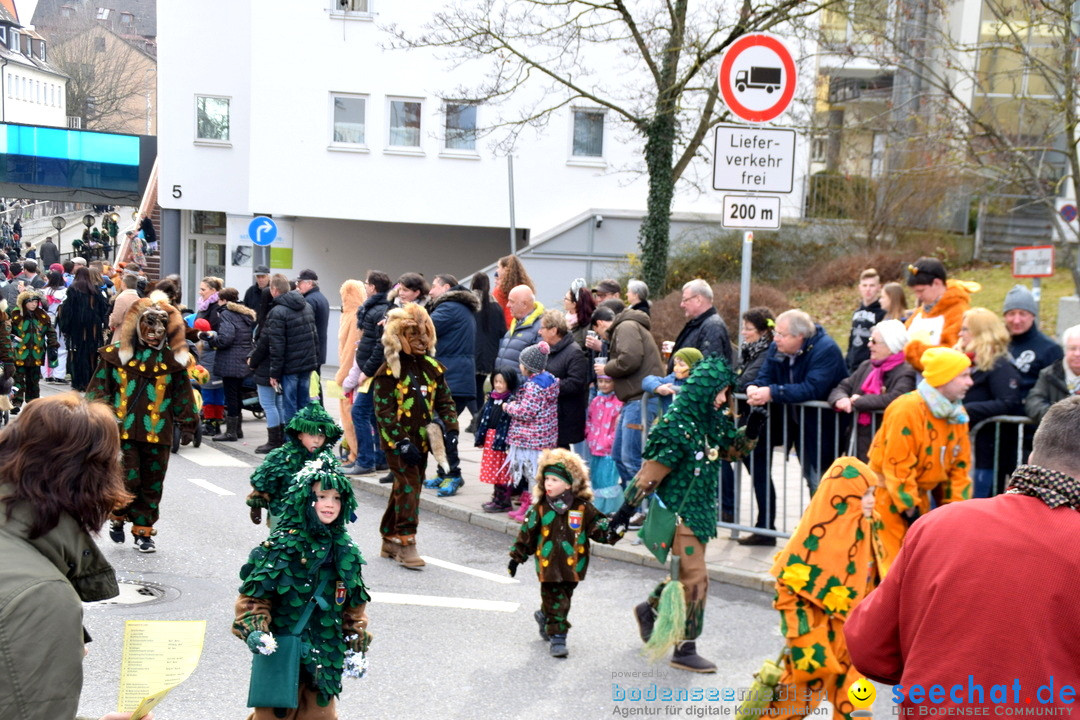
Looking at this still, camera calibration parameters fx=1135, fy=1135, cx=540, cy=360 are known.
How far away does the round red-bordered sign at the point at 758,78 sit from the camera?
7.93 metres

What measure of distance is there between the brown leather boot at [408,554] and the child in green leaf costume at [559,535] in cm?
187

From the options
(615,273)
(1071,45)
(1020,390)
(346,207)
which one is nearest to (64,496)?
(1020,390)

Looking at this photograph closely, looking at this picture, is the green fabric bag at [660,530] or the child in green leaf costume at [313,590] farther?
the green fabric bag at [660,530]

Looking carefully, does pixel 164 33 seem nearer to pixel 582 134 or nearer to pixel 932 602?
pixel 582 134

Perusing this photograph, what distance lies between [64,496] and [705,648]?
4741 millimetres

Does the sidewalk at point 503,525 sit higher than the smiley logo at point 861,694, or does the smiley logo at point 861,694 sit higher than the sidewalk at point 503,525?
the smiley logo at point 861,694

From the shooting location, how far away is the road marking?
12.5 m

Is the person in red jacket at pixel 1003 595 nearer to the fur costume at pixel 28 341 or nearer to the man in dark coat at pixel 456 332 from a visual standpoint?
the man in dark coat at pixel 456 332

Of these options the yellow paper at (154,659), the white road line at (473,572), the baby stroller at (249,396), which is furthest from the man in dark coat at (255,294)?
the yellow paper at (154,659)

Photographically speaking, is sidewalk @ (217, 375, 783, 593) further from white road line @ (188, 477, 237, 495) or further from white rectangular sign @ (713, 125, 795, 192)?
white rectangular sign @ (713, 125, 795, 192)

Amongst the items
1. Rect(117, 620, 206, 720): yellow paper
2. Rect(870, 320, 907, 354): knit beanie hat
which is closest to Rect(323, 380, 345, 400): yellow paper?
Rect(870, 320, 907, 354): knit beanie hat

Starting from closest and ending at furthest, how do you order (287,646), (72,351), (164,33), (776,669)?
(287,646), (776,669), (72,351), (164,33)

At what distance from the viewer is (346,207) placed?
26.9 meters

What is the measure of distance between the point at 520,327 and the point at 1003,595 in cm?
780
